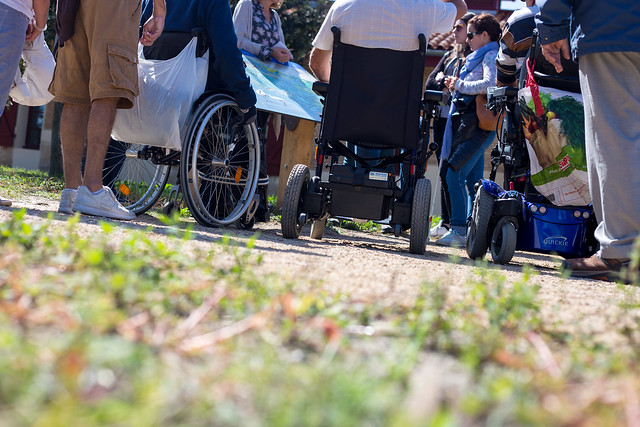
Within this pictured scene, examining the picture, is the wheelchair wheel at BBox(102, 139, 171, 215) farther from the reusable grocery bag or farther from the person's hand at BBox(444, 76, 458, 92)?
the reusable grocery bag

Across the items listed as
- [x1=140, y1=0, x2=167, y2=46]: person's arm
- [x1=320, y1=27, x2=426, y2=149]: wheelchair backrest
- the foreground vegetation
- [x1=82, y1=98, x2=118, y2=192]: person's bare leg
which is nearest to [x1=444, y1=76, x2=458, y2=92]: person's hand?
[x1=320, y1=27, x2=426, y2=149]: wheelchair backrest

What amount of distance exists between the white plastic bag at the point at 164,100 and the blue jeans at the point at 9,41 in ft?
2.37

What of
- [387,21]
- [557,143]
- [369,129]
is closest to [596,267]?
[557,143]

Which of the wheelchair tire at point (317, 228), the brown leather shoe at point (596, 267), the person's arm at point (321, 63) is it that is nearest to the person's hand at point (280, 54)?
the person's arm at point (321, 63)

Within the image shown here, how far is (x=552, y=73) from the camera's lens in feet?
14.2

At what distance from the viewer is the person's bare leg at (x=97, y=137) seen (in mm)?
4297

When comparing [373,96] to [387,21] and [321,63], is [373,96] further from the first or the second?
[321,63]

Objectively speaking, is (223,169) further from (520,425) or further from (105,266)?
(520,425)

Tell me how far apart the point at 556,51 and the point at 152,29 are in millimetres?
2326

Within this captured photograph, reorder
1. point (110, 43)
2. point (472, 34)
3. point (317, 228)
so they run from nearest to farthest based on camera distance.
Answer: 1. point (110, 43)
2. point (317, 228)
3. point (472, 34)

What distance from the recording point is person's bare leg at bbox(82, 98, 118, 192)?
4297 mm

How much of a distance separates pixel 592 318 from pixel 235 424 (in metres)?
1.43

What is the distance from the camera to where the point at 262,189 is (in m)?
5.76

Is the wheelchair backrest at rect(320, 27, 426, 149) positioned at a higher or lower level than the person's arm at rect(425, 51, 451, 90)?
lower
